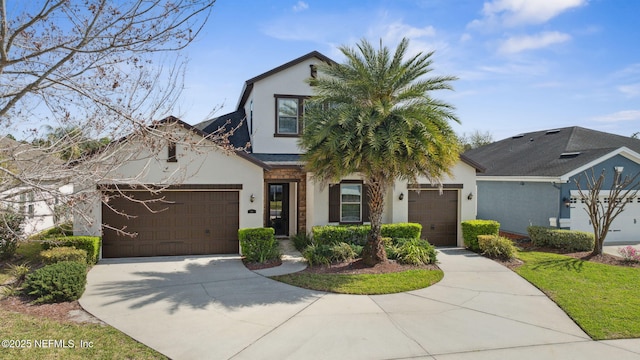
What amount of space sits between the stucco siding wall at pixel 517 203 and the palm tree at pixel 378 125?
7.87 meters

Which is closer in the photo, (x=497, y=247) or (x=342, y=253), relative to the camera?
(x=342, y=253)

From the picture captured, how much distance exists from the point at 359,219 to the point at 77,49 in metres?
11.2

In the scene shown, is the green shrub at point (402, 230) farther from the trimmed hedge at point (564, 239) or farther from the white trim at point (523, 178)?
the white trim at point (523, 178)

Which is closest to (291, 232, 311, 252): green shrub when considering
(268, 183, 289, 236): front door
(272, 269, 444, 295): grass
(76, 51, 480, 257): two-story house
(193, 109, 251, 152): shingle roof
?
(76, 51, 480, 257): two-story house

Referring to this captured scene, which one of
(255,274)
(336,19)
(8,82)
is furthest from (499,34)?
(8,82)

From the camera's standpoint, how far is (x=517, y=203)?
17922 millimetres

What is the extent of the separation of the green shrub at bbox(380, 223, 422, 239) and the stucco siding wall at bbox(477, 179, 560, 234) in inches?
252

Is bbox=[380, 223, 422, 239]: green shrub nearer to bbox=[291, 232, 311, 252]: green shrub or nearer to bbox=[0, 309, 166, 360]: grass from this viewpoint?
bbox=[291, 232, 311, 252]: green shrub

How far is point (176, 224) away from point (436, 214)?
9513mm

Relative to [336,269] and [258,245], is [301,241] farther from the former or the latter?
[336,269]

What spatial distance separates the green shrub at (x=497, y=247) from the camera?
487 inches

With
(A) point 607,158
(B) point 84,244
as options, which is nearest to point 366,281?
(B) point 84,244

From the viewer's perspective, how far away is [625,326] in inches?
277

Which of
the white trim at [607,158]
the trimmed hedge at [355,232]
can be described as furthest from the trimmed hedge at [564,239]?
the trimmed hedge at [355,232]
